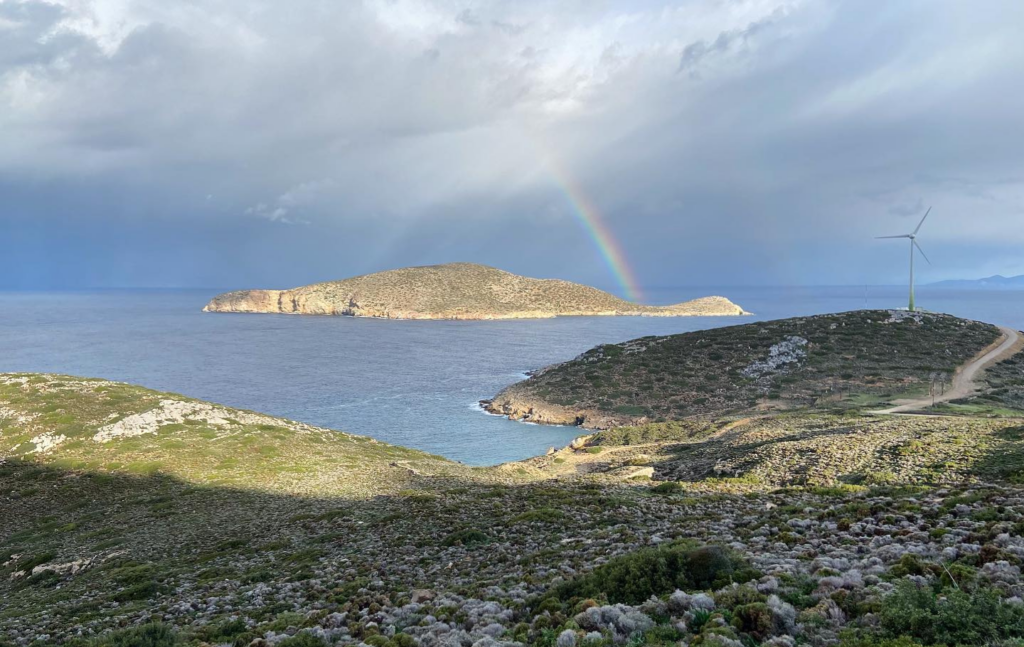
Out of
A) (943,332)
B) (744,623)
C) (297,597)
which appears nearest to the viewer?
(744,623)

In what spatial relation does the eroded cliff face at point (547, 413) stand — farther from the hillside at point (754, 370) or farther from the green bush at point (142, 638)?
the green bush at point (142, 638)

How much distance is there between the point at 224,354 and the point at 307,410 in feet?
259

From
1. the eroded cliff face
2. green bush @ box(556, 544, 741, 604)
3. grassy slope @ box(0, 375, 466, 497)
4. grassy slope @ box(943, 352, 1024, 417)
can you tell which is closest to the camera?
green bush @ box(556, 544, 741, 604)

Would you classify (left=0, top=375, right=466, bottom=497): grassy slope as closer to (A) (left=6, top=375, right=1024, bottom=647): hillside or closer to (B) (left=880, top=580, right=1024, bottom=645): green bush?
(A) (left=6, top=375, right=1024, bottom=647): hillside

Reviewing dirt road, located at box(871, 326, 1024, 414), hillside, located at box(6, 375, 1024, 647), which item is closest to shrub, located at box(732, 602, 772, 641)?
hillside, located at box(6, 375, 1024, 647)

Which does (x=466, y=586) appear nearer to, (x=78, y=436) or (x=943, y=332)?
(x=78, y=436)

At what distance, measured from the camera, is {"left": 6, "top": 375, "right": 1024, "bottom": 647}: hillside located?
26.7 feet

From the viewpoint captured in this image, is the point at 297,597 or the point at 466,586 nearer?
the point at 466,586

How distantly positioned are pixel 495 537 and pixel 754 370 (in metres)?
81.8

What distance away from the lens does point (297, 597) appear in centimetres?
1391

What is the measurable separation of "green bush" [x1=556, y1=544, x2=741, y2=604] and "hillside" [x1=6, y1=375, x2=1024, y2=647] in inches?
1.6

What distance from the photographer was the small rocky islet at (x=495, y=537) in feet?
27.2

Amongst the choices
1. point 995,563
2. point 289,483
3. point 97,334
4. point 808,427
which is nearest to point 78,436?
point 289,483

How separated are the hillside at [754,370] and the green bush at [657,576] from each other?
67.5m
